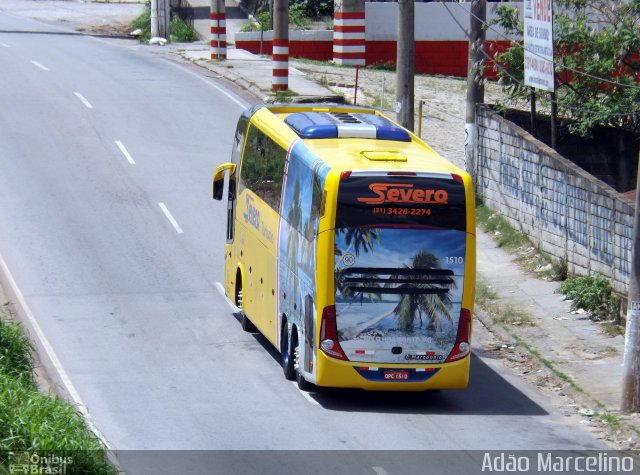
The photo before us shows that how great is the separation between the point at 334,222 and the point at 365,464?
3.22m

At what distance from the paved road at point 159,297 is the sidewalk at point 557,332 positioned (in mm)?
928

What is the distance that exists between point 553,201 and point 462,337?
8252mm

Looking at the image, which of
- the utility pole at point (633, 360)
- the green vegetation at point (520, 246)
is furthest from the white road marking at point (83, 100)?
the utility pole at point (633, 360)

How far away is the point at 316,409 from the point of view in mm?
15547

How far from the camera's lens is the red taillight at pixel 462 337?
1538cm

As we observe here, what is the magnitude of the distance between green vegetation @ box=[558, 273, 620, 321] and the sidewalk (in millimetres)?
205

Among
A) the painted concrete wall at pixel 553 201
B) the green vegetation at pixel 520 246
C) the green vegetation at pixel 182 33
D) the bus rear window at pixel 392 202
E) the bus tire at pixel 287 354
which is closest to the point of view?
the bus rear window at pixel 392 202

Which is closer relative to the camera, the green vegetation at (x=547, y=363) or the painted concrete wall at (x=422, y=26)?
the green vegetation at (x=547, y=363)

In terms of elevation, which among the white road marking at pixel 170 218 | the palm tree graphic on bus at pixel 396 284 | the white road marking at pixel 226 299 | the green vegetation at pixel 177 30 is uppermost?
the green vegetation at pixel 177 30

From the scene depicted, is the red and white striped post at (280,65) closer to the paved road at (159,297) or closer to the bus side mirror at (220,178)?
the paved road at (159,297)

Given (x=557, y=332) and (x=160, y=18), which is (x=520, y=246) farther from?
(x=160, y=18)

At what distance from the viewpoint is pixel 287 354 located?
55.2 feet

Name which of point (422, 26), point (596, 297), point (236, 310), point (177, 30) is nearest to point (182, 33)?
point (177, 30)

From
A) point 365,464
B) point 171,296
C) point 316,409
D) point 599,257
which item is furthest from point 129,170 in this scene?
point 365,464
